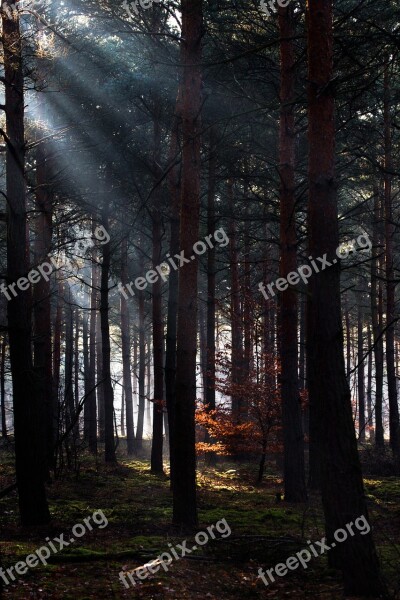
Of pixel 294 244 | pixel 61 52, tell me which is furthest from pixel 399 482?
pixel 61 52

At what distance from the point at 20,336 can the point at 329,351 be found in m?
5.20

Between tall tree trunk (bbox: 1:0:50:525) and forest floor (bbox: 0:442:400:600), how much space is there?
0.57 m

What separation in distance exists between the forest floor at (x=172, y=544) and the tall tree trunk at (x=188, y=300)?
2.30 feet

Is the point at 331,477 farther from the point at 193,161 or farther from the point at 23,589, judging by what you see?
the point at 193,161

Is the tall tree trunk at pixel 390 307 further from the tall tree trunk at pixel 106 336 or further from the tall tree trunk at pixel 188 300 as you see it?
the tall tree trunk at pixel 188 300

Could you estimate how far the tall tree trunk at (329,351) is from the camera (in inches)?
218

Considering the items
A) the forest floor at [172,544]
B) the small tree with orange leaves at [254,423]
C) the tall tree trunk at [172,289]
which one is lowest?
the forest floor at [172,544]

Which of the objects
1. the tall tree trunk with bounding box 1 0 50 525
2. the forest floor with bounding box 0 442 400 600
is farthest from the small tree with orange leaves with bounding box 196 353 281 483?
the tall tree trunk with bounding box 1 0 50 525

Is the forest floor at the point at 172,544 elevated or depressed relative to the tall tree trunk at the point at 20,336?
depressed

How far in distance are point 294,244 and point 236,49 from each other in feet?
12.5

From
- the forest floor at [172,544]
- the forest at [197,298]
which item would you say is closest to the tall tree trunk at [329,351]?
the forest at [197,298]

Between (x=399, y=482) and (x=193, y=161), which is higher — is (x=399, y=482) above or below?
below

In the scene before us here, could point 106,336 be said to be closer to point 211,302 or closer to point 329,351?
point 211,302

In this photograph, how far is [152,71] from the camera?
48.1ft
